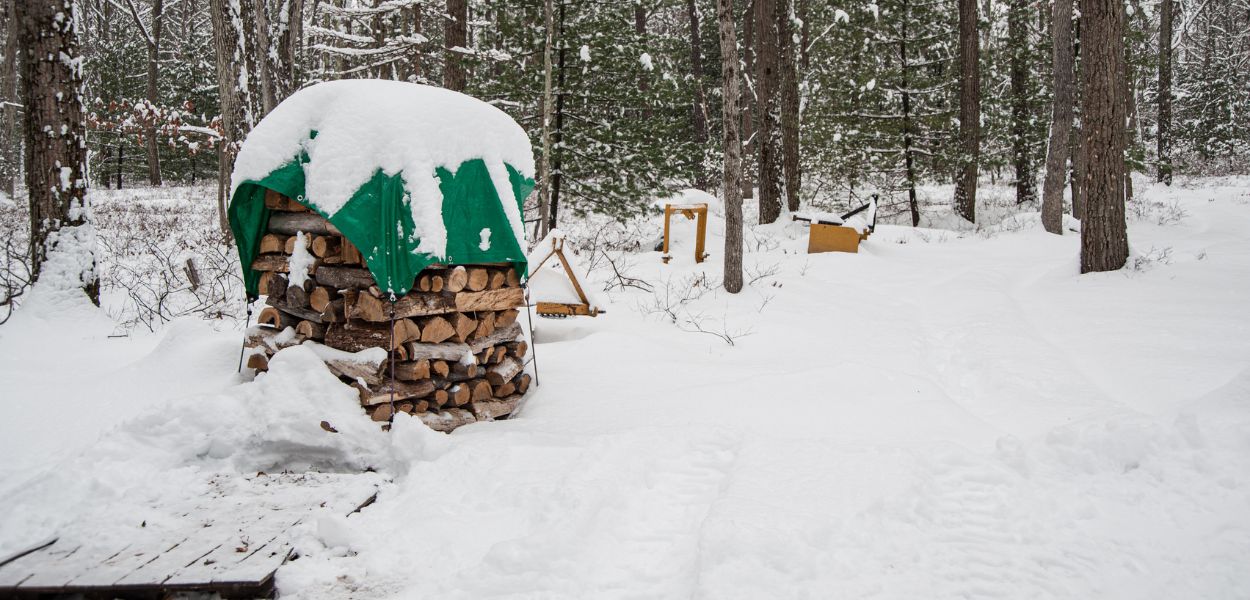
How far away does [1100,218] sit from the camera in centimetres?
768

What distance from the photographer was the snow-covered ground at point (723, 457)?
2.72 meters

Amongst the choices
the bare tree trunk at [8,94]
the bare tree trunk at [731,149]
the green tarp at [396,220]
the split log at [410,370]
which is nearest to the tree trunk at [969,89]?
the bare tree trunk at [731,149]

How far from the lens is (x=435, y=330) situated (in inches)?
175

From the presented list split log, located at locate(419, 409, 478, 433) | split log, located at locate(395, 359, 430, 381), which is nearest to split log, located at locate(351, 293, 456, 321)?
split log, located at locate(395, 359, 430, 381)

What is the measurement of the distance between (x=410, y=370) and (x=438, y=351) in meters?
0.23

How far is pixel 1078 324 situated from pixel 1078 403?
2231 millimetres

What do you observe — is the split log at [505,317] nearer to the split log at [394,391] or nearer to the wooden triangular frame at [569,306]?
the split log at [394,391]

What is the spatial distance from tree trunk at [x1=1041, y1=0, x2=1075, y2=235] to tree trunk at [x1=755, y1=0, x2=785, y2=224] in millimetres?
5027

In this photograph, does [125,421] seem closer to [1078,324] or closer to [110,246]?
[1078,324]

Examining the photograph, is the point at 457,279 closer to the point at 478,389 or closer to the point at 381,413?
the point at 478,389

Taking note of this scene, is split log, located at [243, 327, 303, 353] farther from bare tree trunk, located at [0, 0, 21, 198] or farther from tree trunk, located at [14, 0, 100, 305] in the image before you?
bare tree trunk, located at [0, 0, 21, 198]

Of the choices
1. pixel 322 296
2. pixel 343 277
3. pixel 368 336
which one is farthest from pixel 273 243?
pixel 368 336

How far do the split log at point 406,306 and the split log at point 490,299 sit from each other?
0.27ft

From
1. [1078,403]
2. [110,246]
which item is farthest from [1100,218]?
[110,246]
